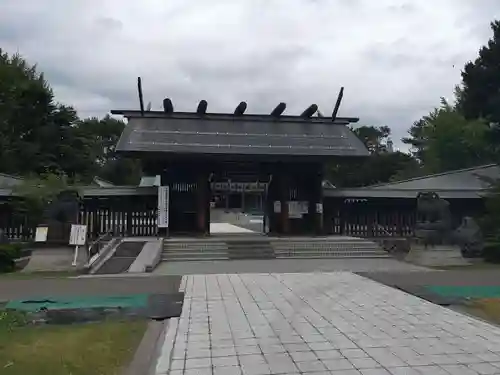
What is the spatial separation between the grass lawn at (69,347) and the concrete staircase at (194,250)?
9.05 metres

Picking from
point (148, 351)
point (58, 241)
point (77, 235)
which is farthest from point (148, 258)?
point (148, 351)

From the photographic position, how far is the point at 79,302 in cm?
950

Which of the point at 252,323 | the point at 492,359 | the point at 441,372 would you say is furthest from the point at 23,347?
the point at 492,359

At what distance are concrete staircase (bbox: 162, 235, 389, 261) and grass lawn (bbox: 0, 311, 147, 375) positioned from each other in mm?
9225

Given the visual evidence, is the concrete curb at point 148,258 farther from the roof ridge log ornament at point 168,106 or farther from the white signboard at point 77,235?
the roof ridge log ornament at point 168,106

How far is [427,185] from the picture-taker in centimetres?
2475

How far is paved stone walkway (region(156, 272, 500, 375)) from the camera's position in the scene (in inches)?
211

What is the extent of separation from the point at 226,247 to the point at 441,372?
12903 millimetres

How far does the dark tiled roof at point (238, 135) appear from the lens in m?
19.2

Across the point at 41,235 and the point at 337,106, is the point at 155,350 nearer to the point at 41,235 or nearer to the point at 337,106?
the point at 41,235

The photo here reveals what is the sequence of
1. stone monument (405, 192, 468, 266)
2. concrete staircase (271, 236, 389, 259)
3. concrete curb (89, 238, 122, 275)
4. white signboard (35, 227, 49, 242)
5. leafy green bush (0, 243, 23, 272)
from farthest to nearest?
A: 1. concrete staircase (271, 236, 389, 259)
2. stone monument (405, 192, 468, 266)
3. white signboard (35, 227, 49, 242)
4. leafy green bush (0, 243, 23, 272)
5. concrete curb (89, 238, 122, 275)

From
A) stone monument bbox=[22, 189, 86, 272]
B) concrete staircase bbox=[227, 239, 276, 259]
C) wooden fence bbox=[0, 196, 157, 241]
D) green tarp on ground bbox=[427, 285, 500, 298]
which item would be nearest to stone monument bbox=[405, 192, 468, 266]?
concrete staircase bbox=[227, 239, 276, 259]

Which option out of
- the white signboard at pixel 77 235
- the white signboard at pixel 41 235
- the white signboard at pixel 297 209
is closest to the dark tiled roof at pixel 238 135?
the white signboard at pixel 297 209

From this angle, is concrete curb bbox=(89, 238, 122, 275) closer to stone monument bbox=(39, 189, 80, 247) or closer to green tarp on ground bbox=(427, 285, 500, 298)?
stone monument bbox=(39, 189, 80, 247)
